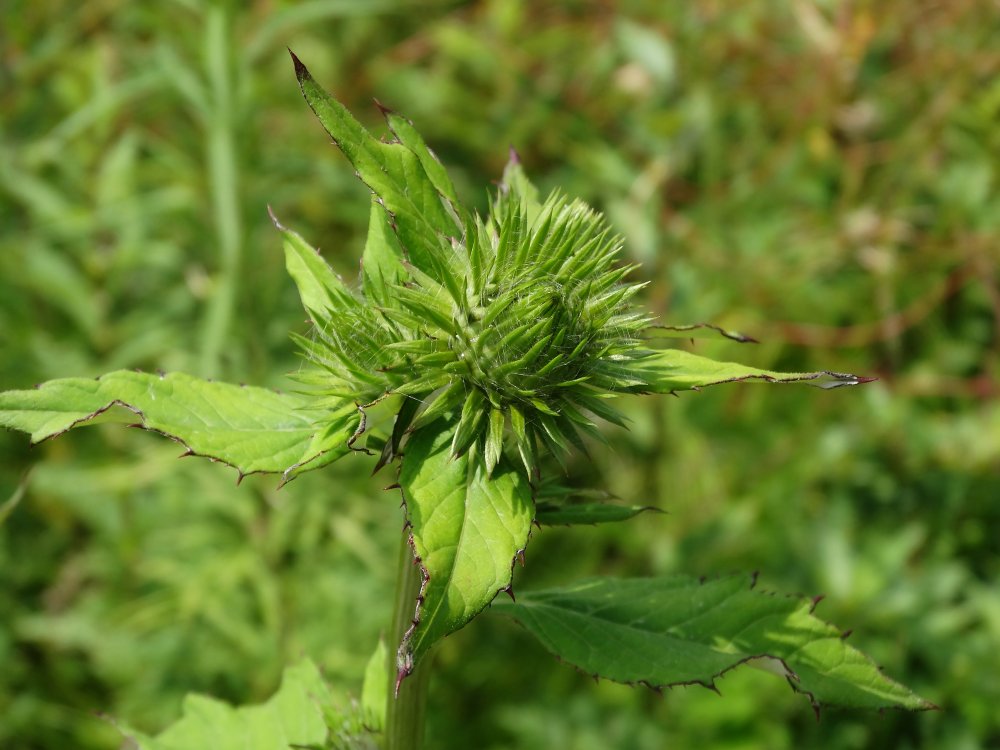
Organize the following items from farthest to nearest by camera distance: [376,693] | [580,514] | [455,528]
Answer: [376,693]
[580,514]
[455,528]

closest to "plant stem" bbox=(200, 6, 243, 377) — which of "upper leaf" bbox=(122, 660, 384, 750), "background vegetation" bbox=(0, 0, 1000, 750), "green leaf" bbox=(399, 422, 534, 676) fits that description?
"background vegetation" bbox=(0, 0, 1000, 750)

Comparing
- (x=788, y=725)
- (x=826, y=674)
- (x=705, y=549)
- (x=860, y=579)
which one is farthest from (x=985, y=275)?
(x=826, y=674)

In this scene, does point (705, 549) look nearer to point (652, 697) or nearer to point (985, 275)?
point (652, 697)

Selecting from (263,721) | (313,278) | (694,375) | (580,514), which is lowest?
(263,721)

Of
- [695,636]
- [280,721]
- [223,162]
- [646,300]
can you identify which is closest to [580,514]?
[695,636]

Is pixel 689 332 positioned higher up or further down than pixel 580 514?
higher up

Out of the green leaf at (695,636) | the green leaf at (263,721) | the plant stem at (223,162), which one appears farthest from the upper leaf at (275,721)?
the plant stem at (223,162)

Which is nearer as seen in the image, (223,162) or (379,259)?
(379,259)

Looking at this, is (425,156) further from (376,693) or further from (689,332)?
(376,693)
